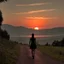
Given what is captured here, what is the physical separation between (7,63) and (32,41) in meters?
6.30

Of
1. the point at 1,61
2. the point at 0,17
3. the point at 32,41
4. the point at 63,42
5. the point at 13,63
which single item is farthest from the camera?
the point at 63,42

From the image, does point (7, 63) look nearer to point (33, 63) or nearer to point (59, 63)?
point (33, 63)

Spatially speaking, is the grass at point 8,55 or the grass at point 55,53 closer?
the grass at point 8,55

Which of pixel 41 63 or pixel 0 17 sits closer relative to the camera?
pixel 41 63

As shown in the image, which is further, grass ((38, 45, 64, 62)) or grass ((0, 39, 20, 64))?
grass ((38, 45, 64, 62))

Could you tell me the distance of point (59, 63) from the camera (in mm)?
22922

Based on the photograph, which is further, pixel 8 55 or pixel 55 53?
pixel 55 53

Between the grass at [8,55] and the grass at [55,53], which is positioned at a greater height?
the grass at [8,55]

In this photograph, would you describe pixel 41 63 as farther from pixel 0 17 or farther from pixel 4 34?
pixel 4 34

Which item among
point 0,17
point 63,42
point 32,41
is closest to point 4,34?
point 63,42

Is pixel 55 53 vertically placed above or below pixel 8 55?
below

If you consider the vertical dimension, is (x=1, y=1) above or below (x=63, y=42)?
above

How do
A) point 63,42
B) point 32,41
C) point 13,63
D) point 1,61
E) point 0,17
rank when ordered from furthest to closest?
point 63,42 < point 0,17 < point 32,41 < point 13,63 < point 1,61

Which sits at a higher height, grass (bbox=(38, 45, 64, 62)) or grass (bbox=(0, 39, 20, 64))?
grass (bbox=(0, 39, 20, 64))
